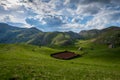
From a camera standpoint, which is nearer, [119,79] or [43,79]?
[43,79]

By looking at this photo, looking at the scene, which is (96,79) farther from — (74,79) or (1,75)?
(1,75)

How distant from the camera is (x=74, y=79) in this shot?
27484mm

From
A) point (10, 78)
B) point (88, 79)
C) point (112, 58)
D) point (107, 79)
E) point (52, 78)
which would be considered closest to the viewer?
point (10, 78)

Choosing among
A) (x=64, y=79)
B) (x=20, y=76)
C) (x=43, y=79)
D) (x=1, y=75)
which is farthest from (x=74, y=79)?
(x=1, y=75)

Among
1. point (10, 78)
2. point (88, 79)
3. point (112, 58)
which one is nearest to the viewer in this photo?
point (10, 78)

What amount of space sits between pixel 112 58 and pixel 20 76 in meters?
63.3

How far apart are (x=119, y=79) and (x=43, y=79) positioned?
15.0 meters

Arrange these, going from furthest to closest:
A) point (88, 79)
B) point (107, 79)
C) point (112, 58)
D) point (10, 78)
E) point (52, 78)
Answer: point (112, 58) < point (107, 79) < point (88, 79) < point (52, 78) < point (10, 78)

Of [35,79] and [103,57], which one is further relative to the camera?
[103,57]

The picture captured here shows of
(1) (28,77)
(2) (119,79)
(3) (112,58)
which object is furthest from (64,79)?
(3) (112,58)

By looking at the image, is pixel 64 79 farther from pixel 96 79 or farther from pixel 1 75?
pixel 1 75

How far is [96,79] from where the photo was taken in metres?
30.1

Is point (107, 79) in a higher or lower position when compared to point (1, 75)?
lower

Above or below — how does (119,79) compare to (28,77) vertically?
below
